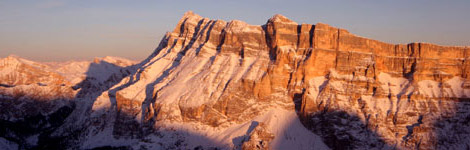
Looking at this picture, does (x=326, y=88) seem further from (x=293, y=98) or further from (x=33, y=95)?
(x=33, y=95)

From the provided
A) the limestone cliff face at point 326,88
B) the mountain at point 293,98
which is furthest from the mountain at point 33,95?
the limestone cliff face at point 326,88

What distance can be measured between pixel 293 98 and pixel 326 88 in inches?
315

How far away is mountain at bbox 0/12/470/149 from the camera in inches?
4161

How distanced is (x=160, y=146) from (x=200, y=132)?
9517 millimetres

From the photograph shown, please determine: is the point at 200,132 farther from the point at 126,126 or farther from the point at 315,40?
the point at 315,40

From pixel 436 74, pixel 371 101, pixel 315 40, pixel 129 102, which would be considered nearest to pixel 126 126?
pixel 129 102

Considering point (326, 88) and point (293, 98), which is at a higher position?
point (326, 88)

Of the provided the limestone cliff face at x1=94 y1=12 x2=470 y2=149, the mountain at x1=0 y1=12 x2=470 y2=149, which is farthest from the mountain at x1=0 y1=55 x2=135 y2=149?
the limestone cliff face at x1=94 y1=12 x2=470 y2=149

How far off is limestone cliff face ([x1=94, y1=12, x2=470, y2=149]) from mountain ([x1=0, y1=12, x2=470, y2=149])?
243 millimetres

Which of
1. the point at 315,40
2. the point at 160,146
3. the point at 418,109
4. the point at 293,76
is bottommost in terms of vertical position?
the point at 160,146

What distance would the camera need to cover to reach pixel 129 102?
4769 inches

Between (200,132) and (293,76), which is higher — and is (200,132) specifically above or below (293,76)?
below

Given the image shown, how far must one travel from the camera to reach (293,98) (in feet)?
372

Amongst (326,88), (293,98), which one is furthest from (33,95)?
(326,88)
